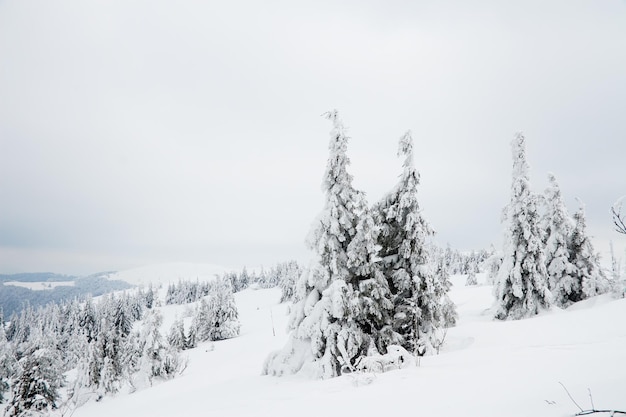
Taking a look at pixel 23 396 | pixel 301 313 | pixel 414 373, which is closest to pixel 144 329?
pixel 23 396

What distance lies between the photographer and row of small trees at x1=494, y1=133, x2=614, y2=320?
2072cm

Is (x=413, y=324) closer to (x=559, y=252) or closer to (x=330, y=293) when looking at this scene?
(x=330, y=293)

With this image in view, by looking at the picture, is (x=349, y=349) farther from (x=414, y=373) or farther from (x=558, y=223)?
(x=558, y=223)

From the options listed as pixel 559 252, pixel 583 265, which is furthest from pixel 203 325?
pixel 583 265

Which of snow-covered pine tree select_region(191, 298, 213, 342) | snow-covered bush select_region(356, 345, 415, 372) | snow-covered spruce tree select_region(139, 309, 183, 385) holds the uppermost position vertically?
snow-covered bush select_region(356, 345, 415, 372)

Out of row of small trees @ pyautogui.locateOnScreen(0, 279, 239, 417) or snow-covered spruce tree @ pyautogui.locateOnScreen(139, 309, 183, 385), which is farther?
snow-covered spruce tree @ pyautogui.locateOnScreen(139, 309, 183, 385)

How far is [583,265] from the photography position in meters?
23.5

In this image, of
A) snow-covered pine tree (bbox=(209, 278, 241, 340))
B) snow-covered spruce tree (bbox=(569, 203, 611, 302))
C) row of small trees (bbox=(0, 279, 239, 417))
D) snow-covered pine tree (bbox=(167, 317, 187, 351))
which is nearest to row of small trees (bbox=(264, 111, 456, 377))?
row of small trees (bbox=(0, 279, 239, 417))

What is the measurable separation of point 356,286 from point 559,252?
63.5 feet

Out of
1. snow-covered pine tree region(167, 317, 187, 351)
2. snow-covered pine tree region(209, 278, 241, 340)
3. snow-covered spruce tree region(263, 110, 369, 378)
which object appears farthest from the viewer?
snow-covered pine tree region(209, 278, 241, 340)

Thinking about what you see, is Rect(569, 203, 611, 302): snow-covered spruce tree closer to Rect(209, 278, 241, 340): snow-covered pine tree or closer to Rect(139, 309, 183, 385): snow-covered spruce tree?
Rect(139, 309, 183, 385): snow-covered spruce tree

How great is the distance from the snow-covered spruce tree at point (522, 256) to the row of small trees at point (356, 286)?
10.0 metres

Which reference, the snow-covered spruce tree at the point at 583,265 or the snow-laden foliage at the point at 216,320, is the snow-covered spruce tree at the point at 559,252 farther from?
the snow-laden foliage at the point at 216,320

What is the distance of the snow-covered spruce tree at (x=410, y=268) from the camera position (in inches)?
529
